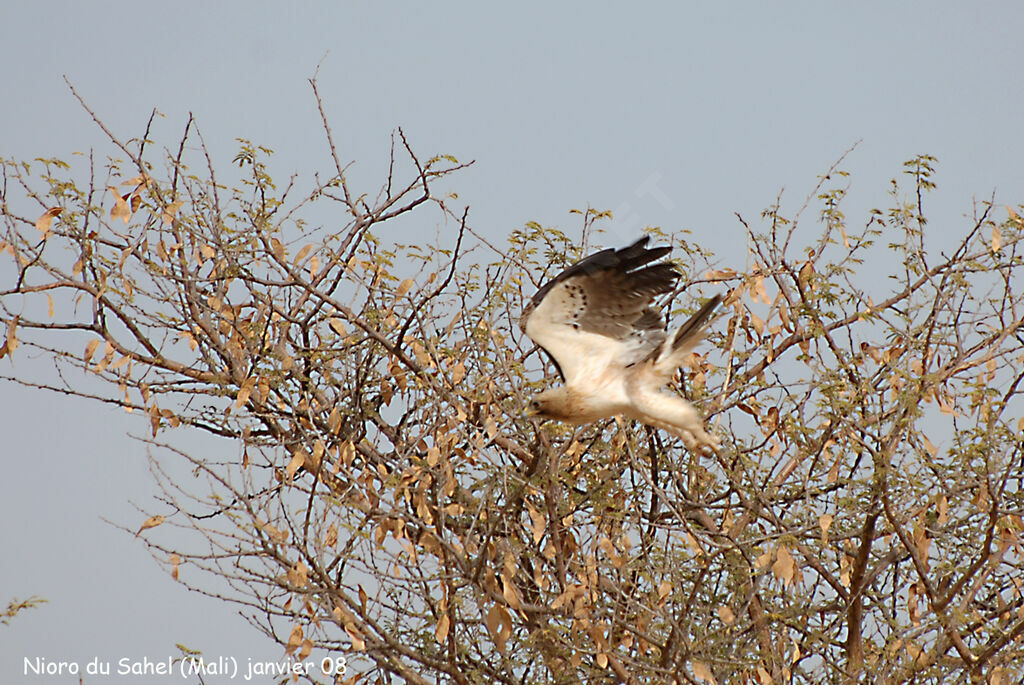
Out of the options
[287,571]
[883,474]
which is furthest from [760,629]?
[287,571]

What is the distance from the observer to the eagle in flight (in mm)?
4547

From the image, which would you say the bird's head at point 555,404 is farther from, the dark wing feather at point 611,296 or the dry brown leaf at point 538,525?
the dry brown leaf at point 538,525

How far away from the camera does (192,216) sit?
5.57m

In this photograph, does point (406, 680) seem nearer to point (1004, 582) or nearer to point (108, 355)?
point (108, 355)

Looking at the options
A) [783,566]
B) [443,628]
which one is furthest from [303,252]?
[783,566]

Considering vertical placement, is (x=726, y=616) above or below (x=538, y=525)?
below

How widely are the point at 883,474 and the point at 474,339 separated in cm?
178

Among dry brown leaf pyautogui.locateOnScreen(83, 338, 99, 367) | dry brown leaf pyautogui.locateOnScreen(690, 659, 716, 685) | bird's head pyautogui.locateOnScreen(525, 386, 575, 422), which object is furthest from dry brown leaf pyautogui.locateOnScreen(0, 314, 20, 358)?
dry brown leaf pyautogui.locateOnScreen(690, 659, 716, 685)

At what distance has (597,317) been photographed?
4.68 metres

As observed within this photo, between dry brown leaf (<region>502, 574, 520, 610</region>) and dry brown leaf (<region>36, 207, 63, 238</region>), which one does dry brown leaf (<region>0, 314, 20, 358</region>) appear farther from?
dry brown leaf (<region>502, 574, 520, 610</region>)

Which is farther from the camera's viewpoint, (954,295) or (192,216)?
(192,216)

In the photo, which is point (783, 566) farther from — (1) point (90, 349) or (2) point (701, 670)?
(1) point (90, 349)

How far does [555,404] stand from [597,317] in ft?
1.20

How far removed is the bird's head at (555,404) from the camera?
4547 mm
